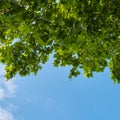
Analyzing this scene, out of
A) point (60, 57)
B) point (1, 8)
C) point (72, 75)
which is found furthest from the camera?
point (72, 75)

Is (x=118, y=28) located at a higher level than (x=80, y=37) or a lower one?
higher

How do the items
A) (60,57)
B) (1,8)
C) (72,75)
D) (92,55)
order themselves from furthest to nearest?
(72,75), (60,57), (92,55), (1,8)

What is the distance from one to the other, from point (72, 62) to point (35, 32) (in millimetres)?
4597

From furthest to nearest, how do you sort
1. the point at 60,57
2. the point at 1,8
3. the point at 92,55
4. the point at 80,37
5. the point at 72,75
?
1. the point at 72,75
2. the point at 60,57
3. the point at 92,55
4. the point at 1,8
5. the point at 80,37

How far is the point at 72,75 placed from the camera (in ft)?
61.5

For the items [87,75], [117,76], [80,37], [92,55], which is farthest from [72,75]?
[80,37]

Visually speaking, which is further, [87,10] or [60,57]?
[60,57]

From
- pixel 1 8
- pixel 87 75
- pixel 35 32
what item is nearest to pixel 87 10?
pixel 35 32

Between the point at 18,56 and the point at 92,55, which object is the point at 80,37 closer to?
the point at 92,55

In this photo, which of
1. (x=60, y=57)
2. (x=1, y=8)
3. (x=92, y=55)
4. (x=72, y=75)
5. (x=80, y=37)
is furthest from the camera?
(x=72, y=75)

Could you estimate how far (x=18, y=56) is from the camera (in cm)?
1784

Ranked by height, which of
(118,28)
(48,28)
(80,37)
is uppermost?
(118,28)

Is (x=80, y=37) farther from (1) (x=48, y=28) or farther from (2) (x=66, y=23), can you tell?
(1) (x=48, y=28)

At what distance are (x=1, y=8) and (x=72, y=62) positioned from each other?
571 centimetres
